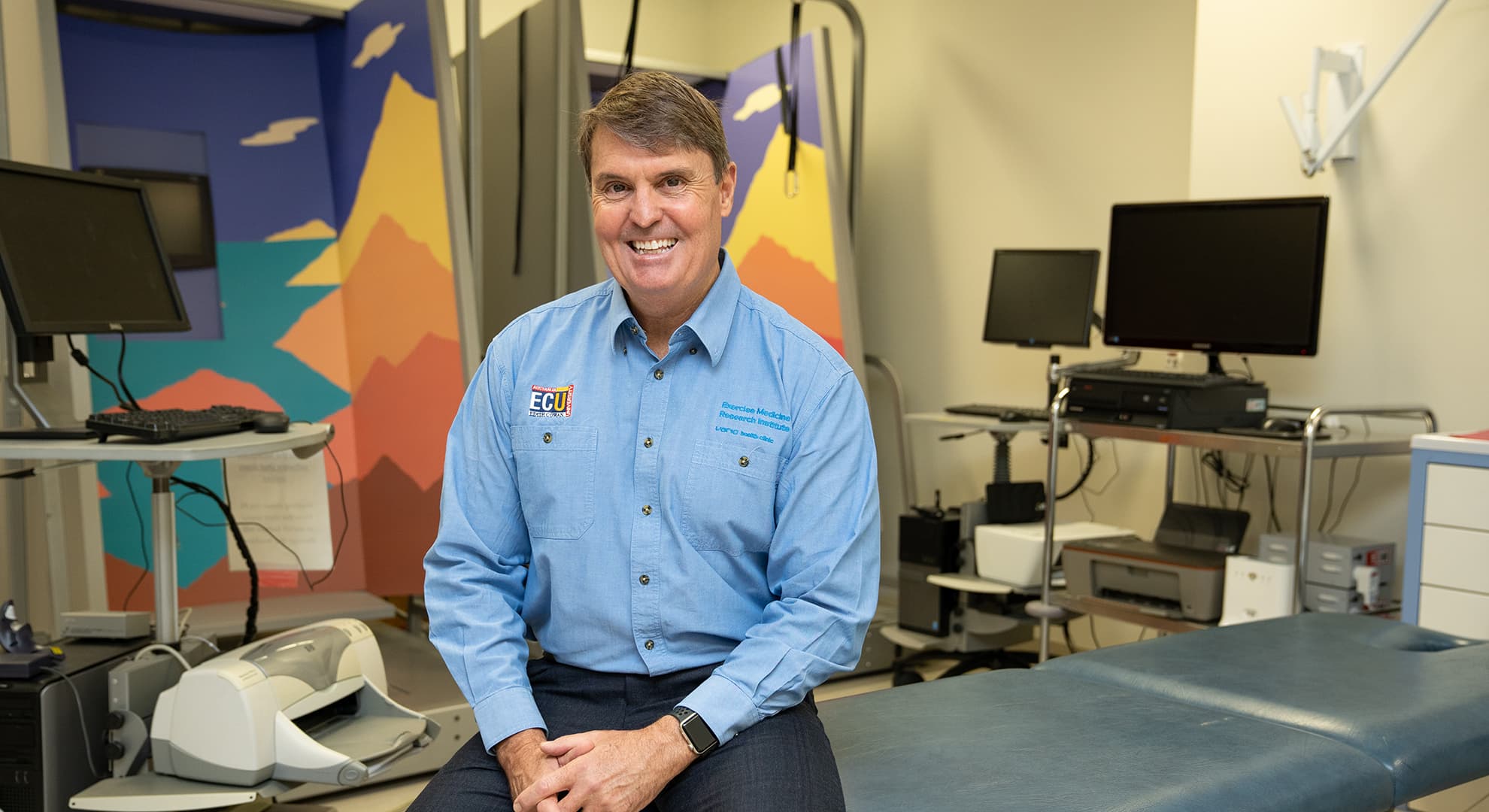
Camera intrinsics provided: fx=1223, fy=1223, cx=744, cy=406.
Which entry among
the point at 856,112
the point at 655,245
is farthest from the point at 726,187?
the point at 856,112

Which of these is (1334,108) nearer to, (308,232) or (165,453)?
(165,453)

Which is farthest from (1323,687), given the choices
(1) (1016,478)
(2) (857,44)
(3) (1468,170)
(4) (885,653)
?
(2) (857,44)

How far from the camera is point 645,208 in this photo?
139 cm

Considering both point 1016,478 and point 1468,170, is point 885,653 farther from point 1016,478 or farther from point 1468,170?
point 1468,170

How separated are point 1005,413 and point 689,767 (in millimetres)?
2414

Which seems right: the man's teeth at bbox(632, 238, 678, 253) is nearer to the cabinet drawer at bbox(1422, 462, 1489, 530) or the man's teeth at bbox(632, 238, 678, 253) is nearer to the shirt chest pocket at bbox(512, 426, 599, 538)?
Result: the shirt chest pocket at bbox(512, 426, 599, 538)

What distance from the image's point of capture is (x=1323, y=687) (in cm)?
167

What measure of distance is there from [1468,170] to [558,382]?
2.36 m

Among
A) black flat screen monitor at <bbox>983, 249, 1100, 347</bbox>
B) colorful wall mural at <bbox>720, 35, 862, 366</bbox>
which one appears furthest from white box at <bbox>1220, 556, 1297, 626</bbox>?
colorful wall mural at <bbox>720, 35, 862, 366</bbox>

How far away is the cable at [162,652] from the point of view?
7.18 feet

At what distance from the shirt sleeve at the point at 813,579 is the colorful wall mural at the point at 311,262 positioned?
2081mm

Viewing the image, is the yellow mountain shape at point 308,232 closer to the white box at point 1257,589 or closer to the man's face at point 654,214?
the man's face at point 654,214

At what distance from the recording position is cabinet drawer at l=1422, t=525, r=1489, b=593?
2268 millimetres

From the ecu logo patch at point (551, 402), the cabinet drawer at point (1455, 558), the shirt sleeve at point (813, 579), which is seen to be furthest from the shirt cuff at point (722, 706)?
the cabinet drawer at point (1455, 558)
